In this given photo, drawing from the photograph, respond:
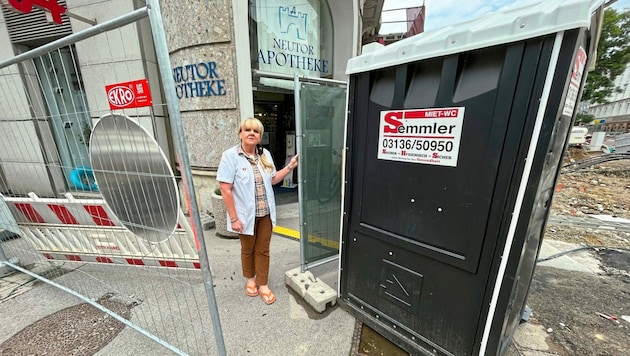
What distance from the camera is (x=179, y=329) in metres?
2.07

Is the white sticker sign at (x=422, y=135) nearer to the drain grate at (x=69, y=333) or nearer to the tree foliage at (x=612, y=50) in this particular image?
the drain grate at (x=69, y=333)

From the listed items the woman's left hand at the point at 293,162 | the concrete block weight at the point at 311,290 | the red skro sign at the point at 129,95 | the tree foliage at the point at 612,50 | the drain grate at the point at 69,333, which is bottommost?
the drain grate at the point at 69,333

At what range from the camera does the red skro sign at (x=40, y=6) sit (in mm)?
3218

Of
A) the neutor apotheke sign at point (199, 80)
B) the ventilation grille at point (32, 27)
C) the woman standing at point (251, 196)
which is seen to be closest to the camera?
the woman standing at point (251, 196)

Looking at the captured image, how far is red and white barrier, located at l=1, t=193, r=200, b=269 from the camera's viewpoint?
7.04 feet

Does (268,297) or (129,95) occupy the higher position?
(129,95)

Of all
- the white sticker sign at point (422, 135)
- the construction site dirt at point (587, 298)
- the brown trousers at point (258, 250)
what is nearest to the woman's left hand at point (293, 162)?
the brown trousers at point (258, 250)

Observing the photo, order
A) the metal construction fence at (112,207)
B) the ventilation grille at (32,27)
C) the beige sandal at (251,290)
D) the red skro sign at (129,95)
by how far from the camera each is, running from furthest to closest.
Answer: the ventilation grille at (32,27)
the beige sandal at (251,290)
the metal construction fence at (112,207)
the red skro sign at (129,95)

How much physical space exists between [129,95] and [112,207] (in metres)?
0.94

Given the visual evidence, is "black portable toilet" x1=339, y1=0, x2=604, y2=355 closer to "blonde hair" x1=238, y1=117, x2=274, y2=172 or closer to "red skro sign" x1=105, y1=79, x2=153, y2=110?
"blonde hair" x1=238, y1=117, x2=274, y2=172

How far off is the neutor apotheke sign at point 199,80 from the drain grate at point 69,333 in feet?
9.69

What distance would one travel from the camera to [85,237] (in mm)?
2309

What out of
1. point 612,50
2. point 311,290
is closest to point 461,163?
point 311,290

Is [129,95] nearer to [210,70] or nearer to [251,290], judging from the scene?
[251,290]
